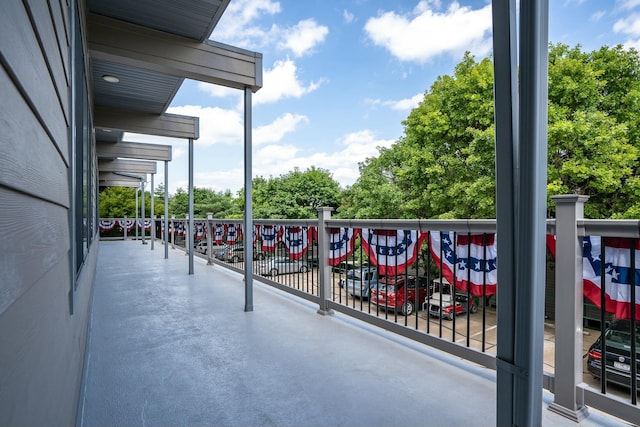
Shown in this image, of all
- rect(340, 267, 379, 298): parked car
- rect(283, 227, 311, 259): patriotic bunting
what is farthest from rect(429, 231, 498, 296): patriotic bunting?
rect(283, 227, 311, 259): patriotic bunting

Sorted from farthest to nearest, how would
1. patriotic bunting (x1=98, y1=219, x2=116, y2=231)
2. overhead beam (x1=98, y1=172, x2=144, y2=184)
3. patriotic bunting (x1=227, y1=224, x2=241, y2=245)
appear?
patriotic bunting (x1=98, y1=219, x2=116, y2=231) < overhead beam (x1=98, y1=172, x2=144, y2=184) < patriotic bunting (x1=227, y1=224, x2=241, y2=245)

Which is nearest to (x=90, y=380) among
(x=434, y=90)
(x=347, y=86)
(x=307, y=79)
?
(x=434, y=90)

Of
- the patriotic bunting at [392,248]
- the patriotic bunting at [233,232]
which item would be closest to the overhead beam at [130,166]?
the patriotic bunting at [233,232]

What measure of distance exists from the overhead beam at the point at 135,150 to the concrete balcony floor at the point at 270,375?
20.3 ft

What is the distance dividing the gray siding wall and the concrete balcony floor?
0.88 metres

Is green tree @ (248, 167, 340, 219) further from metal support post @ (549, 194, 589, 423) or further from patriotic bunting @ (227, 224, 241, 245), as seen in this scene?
metal support post @ (549, 194, 589, 423)

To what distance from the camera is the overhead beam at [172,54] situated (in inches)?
135

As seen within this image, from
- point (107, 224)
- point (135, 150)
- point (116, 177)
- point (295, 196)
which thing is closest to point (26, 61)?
point (135, 150)

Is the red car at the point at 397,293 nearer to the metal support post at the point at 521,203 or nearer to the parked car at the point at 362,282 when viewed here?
the parked car at the point at 362,282

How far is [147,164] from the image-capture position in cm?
1202

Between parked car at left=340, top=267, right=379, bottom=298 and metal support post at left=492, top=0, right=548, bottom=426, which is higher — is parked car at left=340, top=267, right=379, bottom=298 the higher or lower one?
the lower one

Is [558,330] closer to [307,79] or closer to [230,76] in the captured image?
[230,76]

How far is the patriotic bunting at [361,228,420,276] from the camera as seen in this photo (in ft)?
9.46

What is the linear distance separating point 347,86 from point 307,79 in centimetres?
470
